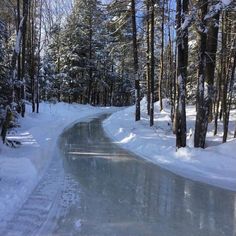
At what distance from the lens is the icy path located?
7.05 m

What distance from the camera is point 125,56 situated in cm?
3844

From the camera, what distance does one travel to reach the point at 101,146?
58.7 ft

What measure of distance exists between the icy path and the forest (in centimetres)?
349

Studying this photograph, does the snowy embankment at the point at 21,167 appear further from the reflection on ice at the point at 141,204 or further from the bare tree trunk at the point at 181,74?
the bare tree trunk at the point at 181,74

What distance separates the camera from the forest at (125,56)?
1392 centimetres

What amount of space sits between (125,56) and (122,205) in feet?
101

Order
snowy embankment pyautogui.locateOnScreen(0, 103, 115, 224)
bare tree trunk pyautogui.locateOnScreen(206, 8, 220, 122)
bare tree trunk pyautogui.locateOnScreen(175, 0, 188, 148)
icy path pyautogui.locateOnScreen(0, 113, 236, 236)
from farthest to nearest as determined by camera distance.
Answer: bare tree trunk pyautogui.locateOnScreen(175, 0, 188, 148)
bare tree trunk pyautogui.locateOnScreen(206, 8, 220, 122)
snowy embankment pyautogui.locateOnScreen(0, 103, 115, 224)
icy path pyautogui.locateOnScreen(0, 113, 236, 236)

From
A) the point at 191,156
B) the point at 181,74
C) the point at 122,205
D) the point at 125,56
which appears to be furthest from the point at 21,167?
the point at 125,56

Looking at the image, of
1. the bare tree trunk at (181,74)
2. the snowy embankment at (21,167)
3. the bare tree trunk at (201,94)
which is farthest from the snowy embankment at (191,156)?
the snowy embankment at (21,167)

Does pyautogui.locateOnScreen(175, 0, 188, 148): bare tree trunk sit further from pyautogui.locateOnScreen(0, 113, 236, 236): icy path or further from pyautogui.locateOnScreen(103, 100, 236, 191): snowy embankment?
pyautogui.locateOnScreen(0, 113, 236, 236): icy path

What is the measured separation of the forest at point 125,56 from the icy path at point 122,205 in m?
3.49

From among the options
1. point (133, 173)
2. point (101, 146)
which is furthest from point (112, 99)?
point (133, 173)

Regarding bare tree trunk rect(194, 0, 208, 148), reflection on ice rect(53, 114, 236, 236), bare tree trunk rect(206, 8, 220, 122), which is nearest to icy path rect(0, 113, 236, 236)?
reflection on ice rect(53, 114, 236, 236)

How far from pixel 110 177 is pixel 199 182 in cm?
247
